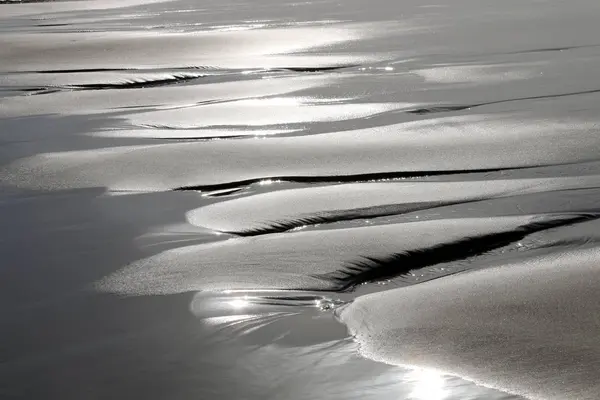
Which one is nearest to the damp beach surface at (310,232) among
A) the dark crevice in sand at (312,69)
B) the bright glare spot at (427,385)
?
the bright glare spot at (427,385)

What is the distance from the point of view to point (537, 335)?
8.96 feet

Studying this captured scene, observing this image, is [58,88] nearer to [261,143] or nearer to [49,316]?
[261,143]

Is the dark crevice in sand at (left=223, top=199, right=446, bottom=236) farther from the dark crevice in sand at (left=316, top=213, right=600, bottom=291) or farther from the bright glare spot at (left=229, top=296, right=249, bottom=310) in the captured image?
the bright glare spot at (left=229, top=296, right=249, bottom=310)

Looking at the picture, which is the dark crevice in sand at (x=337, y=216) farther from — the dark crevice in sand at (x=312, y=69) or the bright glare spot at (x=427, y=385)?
the dark crevice in sand at (x=312, y=69)

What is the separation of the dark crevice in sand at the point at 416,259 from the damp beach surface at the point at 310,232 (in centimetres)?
1

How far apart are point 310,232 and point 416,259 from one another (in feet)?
1.78

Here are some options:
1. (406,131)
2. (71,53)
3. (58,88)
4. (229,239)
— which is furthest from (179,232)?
(71,53)

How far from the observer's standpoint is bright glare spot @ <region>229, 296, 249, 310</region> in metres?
3.12

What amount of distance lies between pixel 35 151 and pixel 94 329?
294 centimetres

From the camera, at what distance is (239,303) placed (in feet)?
10.3

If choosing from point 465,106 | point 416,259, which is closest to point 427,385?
point 416,259

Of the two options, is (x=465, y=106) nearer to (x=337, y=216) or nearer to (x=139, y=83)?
(x=337, y=216)

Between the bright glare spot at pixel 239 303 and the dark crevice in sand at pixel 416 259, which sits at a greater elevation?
the dark crevice in sand at pixel 416 259

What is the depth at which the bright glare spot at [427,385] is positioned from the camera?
244cm
